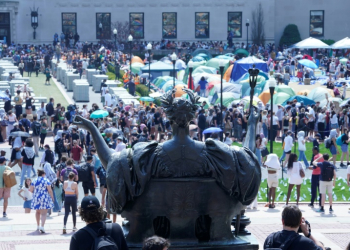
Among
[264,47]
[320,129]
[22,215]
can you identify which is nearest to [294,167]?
[22,215]

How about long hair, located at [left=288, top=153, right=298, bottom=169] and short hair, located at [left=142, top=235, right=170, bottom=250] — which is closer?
short hair, located at [left=142, top=235, right=170, bottom=250]

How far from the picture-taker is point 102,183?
53.0ft

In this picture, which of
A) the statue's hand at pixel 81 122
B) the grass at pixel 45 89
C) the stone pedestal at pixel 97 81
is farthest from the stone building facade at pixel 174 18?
the statue's hand at pixel 81 122

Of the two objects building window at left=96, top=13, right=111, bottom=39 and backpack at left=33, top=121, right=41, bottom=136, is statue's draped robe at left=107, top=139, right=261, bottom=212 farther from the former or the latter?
building window at left=96, top=13, right=111, bottom=39

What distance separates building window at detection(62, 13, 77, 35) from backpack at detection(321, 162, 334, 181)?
56847 mm

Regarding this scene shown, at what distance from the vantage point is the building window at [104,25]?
72062 millimetres

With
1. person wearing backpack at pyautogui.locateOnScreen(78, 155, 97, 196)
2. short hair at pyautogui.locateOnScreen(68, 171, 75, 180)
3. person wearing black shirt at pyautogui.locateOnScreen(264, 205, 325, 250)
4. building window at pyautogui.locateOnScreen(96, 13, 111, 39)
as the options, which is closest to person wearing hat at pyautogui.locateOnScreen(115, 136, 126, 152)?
person wearing backpack at pyautogui.locateOnScreen(78, 155, 97, 196)

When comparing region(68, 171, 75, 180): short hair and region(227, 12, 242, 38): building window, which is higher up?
region(227, 12, 242, 38): building window

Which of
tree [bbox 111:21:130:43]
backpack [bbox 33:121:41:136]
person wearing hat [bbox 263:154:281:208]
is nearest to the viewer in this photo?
person wearing hat [bbox 263:154:281:208]

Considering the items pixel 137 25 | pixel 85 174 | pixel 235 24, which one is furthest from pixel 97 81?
pixel 235 24

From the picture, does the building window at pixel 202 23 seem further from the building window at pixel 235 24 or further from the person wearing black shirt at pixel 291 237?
the person wearing black shirt at pixel 291 237

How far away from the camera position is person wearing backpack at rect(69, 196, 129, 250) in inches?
226

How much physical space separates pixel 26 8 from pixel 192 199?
65653 mm

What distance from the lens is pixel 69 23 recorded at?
7212cm
